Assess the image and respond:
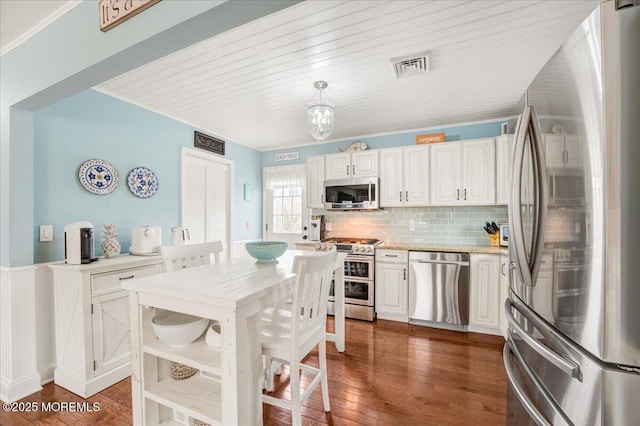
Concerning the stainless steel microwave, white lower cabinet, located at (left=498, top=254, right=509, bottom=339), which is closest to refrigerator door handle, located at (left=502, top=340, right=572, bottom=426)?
white lower cabinet, located at (left=498, top=254, right=509, bottom=339)

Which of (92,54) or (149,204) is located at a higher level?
(92,54)

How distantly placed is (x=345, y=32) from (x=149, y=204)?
2.70 meters

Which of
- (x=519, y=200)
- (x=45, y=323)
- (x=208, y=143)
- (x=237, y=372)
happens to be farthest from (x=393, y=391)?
(x=208, y=143)

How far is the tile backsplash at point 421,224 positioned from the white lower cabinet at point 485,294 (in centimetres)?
57

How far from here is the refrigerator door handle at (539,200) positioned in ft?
3.33

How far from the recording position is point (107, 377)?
2.13 m

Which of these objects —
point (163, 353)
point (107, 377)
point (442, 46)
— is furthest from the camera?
point (107, 377)

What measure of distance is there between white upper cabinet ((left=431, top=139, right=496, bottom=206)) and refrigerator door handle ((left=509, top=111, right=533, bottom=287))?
2307mm

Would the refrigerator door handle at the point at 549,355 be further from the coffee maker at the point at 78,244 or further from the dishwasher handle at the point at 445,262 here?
the coffee maker at the point at 78,244

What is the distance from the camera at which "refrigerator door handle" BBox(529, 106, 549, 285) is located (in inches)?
39.9

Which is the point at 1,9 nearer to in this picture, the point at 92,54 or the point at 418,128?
the point at 92,54

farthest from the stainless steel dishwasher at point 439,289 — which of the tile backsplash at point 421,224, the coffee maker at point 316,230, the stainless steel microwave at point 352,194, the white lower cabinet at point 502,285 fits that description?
the coffee maker at point 316,230

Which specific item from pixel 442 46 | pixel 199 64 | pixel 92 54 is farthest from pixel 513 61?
pixel 92 54

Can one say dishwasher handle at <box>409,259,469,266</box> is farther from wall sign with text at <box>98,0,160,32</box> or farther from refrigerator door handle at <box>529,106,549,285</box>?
wall sign with text at <box>98,0,160,32</box>
